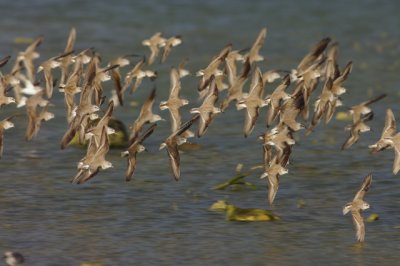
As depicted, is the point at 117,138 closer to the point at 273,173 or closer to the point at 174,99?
the point at 174,99

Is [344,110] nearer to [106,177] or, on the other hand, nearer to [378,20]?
[106,177]

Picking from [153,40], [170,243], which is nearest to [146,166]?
[153,40]

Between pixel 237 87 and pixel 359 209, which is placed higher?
pixel 237 87

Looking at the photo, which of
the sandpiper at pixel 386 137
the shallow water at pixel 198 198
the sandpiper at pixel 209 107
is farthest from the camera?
the sandpiper at pixel 209 107

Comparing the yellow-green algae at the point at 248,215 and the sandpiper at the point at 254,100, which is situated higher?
the sandpiper at the point at 254,100

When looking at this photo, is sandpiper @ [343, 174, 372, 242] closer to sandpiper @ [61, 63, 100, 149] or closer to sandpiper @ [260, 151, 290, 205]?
sandpiper @ [260, 151, 290, 205]

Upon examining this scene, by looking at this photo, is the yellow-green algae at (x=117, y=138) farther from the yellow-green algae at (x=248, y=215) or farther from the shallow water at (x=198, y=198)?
the yellow-green algae at (x=248, y=215)

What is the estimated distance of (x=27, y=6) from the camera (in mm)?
46219

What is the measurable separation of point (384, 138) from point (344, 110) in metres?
8.88

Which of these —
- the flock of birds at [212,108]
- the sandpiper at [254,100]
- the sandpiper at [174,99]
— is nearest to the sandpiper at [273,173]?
the flock of birds at [212,108]

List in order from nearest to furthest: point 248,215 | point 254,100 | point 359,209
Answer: point 359,209 < point 248,215 < point 254,100

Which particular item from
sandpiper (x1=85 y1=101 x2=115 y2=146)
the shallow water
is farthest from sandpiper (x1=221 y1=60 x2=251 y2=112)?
sandpiper (x1=85 y1=101 x2=115 y2=146)

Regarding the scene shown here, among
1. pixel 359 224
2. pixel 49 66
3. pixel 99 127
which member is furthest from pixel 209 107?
pixel 359 224

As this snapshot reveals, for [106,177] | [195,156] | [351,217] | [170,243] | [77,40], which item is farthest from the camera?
[77,40]
